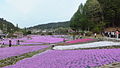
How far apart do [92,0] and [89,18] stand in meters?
8.76

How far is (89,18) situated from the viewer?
11650cm

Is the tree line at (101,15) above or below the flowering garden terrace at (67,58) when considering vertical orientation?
above

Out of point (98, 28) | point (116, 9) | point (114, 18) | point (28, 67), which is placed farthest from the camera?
point (114, 18)

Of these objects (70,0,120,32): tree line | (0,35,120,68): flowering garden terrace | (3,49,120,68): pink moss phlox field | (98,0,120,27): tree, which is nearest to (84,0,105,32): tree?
(70,0,120,32): tree line

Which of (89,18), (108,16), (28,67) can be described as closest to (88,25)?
(89,18)

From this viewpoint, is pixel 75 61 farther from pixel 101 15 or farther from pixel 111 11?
pixel 101 15

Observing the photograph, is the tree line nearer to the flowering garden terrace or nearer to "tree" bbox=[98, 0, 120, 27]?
"tree" bbox=[98, 0, 120, 27]

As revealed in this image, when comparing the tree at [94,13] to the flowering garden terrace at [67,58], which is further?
the tree at [94,13]

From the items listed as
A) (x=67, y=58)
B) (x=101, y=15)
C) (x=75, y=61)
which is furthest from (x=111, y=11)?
(x=75, y=61)

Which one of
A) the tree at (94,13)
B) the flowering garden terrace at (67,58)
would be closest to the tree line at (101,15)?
the tree at (94,13)

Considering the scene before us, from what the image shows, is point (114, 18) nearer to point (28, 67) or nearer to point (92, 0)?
point (92, 0)

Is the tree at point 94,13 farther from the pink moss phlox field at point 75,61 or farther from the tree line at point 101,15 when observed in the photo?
the pink moss phlox field at point 75,61

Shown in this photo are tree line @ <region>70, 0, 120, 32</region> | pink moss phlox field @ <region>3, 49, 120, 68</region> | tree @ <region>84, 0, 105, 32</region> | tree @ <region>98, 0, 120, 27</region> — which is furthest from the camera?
tree @ <region>84, 0, 105, 32</region>

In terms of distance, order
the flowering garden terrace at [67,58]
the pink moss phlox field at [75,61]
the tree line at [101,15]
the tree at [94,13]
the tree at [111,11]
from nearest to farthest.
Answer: the pink moss phlox field at [75,61]
the flowering garden terrace at [67,58]
the tree at [111,11]
the tree line at [101,15]
the tree at [94,13]
